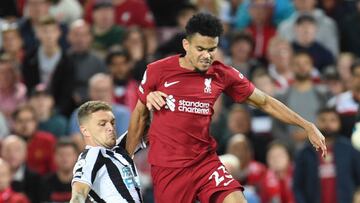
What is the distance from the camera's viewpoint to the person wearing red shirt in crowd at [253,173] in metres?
13.3

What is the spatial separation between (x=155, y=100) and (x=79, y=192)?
886 mm

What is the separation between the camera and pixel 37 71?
1563cm

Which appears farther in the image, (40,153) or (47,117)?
(47,117)

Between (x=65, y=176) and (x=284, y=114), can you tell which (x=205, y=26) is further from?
(x=65, y=176)

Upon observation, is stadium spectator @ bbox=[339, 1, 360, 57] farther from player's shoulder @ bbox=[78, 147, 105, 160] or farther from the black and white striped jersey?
player's shoulder @ bbox=[78, 147, 105, 160]

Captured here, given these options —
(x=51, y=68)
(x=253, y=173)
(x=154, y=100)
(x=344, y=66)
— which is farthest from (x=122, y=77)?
(x=154, y=100)

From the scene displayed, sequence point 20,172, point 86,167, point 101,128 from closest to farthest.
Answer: point 86,167 → point 101,128 → point 20,172

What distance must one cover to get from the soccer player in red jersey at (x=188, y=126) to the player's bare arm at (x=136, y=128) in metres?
0.10

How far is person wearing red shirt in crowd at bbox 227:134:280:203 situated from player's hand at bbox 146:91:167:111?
436 cm

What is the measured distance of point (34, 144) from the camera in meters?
14.1

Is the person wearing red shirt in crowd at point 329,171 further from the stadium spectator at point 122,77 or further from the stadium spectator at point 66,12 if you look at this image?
the stadium spectator at point 66,12

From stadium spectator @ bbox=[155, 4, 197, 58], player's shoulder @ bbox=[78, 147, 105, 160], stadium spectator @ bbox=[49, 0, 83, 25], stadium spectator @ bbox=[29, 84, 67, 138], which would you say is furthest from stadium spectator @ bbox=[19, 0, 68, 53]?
player's shoulder @ bbox=[78, 147, 105, 160]

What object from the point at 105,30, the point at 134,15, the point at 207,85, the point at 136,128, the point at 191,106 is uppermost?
the point at 207,85

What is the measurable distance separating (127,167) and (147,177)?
5070mm
